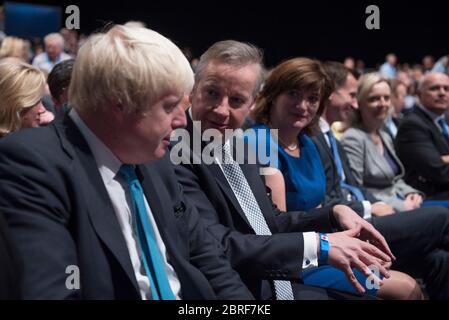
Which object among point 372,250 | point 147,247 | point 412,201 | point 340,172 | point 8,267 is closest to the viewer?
point 8,267

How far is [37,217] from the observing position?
1354 millimetres

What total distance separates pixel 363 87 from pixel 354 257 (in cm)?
291

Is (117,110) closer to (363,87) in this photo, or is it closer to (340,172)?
(340,172)

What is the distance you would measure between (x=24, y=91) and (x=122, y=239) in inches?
56.6

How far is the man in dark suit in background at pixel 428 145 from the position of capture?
430 centimetres

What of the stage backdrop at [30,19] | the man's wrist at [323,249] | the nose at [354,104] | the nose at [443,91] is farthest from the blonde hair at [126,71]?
Result: the stage backdrop at [30,19]

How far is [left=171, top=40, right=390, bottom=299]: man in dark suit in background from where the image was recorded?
197 centimetres

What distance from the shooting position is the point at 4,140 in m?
1.43

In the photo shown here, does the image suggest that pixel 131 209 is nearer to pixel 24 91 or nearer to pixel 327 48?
pixel 24 91

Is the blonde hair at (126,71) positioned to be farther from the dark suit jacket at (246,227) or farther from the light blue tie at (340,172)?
the light blue tie at (340,172)

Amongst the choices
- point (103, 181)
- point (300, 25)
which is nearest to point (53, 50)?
point (103, 181)

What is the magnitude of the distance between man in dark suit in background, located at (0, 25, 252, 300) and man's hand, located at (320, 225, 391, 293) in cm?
47

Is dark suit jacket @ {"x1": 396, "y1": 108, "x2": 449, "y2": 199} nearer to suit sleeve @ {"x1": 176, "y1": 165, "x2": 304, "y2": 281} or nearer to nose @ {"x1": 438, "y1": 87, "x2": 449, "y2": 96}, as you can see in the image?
nose @ {"x1": 438, "y1": 87, "x2": 449, "y2": 96}
